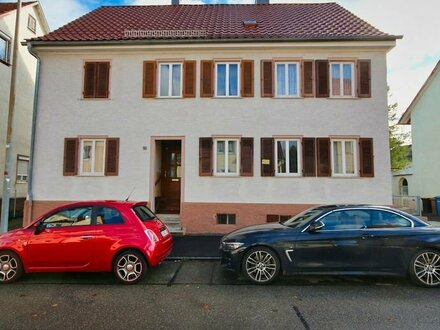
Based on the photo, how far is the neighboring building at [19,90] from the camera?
48.9 feet

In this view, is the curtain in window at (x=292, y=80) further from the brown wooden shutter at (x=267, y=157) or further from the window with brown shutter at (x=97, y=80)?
the window with brown shutter at (x=97, y=80)

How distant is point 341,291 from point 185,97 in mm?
8310

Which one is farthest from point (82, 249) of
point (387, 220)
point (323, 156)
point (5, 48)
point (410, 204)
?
point (5, 48)

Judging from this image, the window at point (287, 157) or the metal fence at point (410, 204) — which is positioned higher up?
the window at point (287, 157)

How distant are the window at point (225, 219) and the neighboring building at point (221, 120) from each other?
0.12 ft

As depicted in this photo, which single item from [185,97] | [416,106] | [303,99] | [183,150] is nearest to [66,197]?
[183,150]

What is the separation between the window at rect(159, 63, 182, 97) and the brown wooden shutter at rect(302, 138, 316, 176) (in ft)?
16.1

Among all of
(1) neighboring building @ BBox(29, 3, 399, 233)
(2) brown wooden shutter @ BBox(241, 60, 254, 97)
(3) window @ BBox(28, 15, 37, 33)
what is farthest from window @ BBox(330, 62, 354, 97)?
(3) window @ BBox(28, 15, 37, 33)

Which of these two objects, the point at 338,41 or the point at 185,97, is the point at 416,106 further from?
the point at 185,97

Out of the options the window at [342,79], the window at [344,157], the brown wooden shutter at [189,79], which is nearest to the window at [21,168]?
the brown wooden shutter at [189,79]

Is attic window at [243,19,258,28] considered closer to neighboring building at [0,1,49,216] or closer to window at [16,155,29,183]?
neighboring building at [0,1,49,216]

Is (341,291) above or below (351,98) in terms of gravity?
below

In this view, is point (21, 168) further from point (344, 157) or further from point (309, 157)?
point (344, 157)

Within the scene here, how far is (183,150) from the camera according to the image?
11375mm
